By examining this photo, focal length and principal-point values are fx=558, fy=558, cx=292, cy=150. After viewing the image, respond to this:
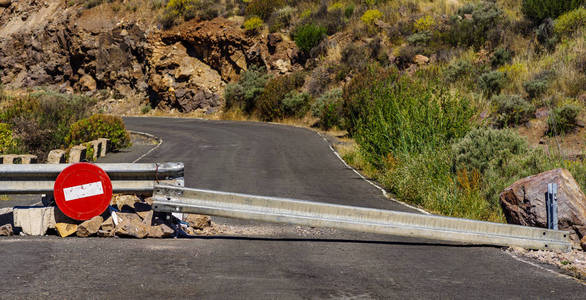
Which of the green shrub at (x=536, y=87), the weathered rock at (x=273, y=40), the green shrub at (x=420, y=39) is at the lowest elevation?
the green shrub at (x=536, y=87)

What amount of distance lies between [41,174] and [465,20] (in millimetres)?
35039

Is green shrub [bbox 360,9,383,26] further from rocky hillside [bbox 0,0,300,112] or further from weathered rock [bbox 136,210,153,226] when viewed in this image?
weathered rock [bbox 136,210,153,226]

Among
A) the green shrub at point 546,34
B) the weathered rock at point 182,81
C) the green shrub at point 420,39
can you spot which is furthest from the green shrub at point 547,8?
the weathered rock at point 182,81

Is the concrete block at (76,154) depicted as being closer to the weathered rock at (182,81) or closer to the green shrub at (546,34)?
the green shrub at (546,34)

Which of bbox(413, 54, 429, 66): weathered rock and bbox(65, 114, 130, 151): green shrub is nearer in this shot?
bbox(65, 114, 130, 151): green shrub

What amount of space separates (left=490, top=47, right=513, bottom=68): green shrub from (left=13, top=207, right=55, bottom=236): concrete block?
27.3 metres

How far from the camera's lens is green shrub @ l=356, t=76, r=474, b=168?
14250 mm

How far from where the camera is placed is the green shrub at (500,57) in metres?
29.8

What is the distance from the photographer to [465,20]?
3738 centimetres

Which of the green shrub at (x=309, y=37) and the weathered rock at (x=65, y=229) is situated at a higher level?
the green shrub at (x=309, y=37)

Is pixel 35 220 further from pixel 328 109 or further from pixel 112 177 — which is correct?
pixel 328 109

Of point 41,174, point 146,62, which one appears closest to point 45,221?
point 41,174

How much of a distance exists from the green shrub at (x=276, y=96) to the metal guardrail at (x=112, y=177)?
3171cm

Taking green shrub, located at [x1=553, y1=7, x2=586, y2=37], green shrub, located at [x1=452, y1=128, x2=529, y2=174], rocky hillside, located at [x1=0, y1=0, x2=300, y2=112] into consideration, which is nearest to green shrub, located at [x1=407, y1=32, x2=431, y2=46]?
green shrub, located at [x1=553, y1=7, x2=586, y2=37]
